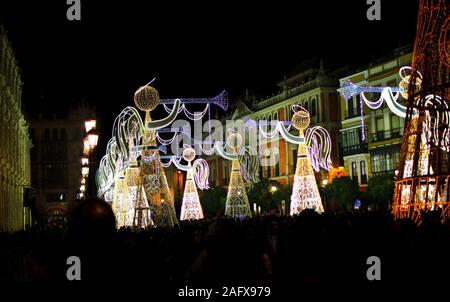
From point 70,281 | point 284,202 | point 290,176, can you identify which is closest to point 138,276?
point 70,281

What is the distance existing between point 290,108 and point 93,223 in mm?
66624

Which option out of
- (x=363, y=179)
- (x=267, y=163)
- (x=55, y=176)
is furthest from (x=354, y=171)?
(x=55, y=176)

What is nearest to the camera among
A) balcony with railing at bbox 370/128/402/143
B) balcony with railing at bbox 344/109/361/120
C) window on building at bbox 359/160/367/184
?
balcony with railing at bbox 370/128/402/143

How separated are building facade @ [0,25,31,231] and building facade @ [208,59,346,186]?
26.9 meters

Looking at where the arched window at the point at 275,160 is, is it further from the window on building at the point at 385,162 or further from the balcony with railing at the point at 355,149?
the window on building at the point at 385,162

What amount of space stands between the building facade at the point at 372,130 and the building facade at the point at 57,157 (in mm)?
39828

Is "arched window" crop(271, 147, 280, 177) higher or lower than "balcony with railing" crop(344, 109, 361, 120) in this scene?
lower

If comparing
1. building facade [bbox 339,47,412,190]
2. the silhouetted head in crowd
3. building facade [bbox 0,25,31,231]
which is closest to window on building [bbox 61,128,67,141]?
building facade [bbox 0,25,31,231]

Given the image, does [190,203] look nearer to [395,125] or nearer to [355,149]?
[395,125]

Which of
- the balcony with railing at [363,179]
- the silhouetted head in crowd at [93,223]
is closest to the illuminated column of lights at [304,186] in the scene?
the balcony with railing at [363,179]

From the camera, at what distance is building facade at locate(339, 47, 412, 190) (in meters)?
51.0

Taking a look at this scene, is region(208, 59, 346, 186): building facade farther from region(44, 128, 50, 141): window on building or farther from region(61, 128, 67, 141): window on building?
region(44, 128, 50, 141): window on building

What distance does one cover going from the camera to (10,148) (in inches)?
1645

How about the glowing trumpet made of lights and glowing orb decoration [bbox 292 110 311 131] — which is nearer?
glowing orb decoration [bbox 292 110 311 131]
